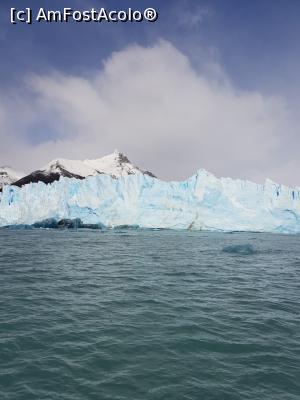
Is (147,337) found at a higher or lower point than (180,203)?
lower

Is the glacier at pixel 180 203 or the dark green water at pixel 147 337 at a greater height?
the glacier at pixel 180 203

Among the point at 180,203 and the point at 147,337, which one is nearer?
the point at 147,337

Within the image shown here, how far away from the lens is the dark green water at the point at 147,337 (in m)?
4.93

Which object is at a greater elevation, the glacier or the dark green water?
the glacier

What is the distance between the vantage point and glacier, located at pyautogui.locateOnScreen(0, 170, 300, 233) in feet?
163

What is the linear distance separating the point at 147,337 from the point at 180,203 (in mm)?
44434

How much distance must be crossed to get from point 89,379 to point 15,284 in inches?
293

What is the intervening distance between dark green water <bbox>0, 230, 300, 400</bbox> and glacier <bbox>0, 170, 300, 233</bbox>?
36.7 m

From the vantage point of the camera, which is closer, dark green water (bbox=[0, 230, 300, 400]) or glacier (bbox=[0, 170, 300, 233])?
dark green water (bbox=[0, 230, 300, 400])

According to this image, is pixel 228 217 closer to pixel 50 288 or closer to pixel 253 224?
pixel 253 224

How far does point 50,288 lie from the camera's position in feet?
36.4

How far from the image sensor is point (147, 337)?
6.89 meters

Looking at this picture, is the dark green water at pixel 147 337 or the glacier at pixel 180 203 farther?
the glacier at pixel 180 203

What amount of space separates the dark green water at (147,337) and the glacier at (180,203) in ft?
121
